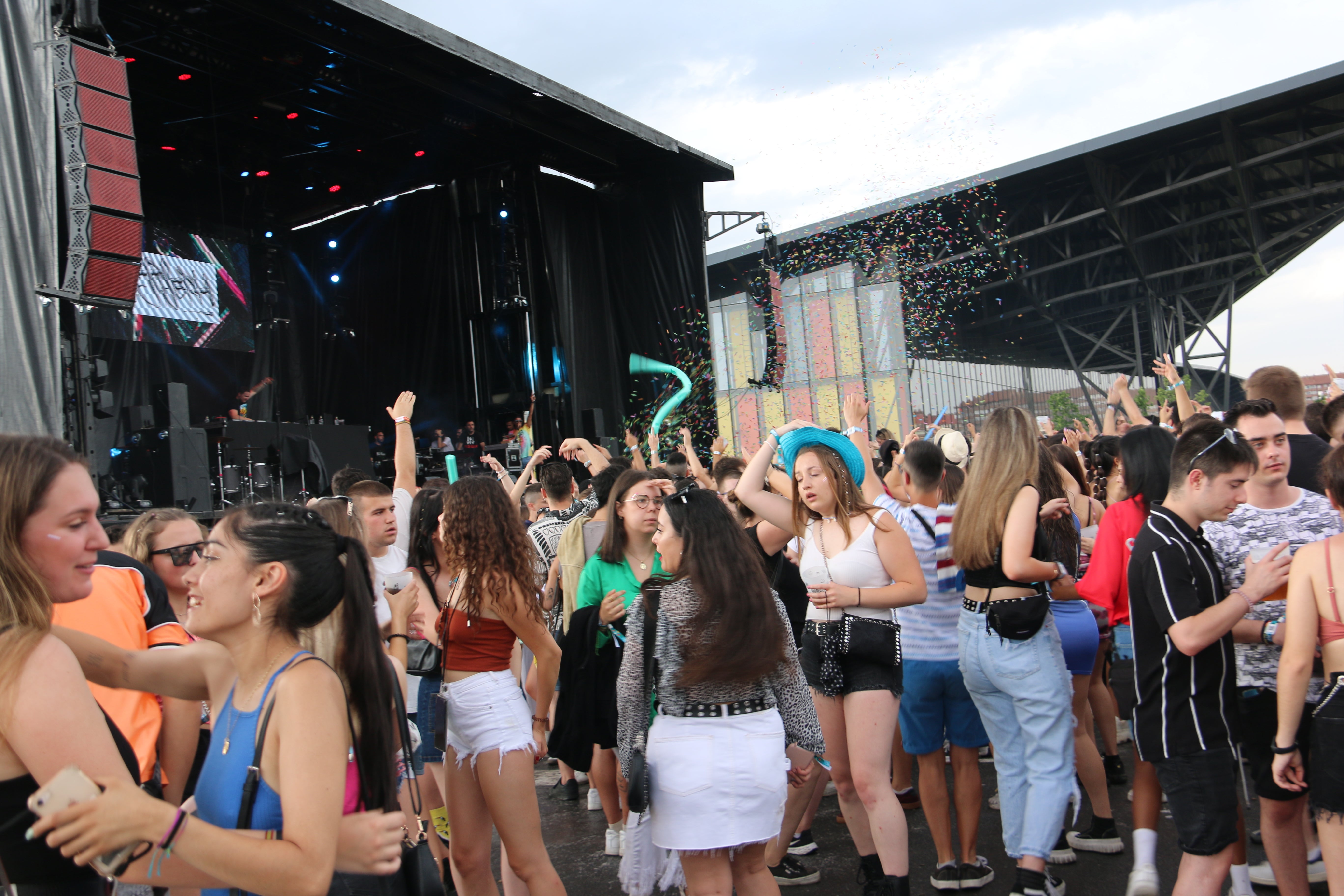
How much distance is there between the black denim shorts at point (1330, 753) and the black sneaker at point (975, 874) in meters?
1.30

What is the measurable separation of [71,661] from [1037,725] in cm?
288

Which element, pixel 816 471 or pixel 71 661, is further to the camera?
pixel 816 471

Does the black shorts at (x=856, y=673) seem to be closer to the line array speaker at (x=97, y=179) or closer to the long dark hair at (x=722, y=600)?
the long dark hair at (x=722, y=600)

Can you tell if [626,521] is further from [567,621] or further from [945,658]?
[945,658]

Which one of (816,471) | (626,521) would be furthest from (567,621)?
(816,471)

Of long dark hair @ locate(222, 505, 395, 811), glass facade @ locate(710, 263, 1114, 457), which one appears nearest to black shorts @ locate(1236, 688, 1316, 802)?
long dark hair @ locate(222, 505, 395, 811)

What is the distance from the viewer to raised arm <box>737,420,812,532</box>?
3.72 m

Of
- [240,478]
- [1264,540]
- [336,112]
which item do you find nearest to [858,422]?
[1264,540]

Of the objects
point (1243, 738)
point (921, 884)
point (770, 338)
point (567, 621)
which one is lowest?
point (921, 884)

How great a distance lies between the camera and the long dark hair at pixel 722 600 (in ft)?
8.14

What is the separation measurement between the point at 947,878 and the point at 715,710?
157 centimetres

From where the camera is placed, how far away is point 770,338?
1524 cm

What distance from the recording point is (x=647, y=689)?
2594 millimetres

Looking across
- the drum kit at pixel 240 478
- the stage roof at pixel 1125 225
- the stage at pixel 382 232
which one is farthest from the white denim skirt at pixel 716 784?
the stage roof at pixel 1125 225
